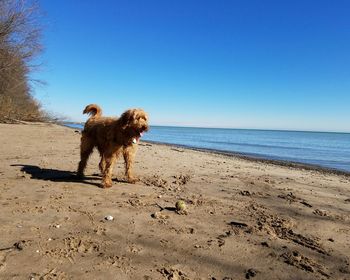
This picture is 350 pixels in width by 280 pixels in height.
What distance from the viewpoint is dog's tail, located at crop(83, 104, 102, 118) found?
841cm

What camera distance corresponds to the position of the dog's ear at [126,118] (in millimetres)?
7137

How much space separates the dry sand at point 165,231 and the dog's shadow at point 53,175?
0.04 meters

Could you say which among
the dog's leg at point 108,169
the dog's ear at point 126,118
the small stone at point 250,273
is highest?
the dog's ear at point 126,118

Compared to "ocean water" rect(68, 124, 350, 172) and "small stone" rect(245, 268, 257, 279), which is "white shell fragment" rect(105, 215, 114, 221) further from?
"ocean water" rect(68, 124, 350, 172)

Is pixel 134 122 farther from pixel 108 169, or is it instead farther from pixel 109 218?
pixel 109 218

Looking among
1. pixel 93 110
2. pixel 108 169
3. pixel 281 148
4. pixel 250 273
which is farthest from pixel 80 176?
pixel 281 148

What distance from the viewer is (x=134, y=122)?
7.11 metres

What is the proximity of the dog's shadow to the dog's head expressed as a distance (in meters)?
1.37

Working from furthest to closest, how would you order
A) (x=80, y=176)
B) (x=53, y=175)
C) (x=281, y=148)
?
(x=281, y=148) → (x=53, y=175) → (x=80, y=176)

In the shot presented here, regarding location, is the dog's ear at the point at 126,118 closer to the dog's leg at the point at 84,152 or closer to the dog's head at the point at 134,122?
the dog's head at the point at 134,122

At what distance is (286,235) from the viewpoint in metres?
4.75

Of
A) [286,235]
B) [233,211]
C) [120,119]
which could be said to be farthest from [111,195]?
[286,235]

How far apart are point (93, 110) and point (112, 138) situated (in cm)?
149

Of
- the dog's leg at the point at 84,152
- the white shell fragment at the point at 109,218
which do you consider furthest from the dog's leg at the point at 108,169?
the white shell fragment at the point at 109,218
